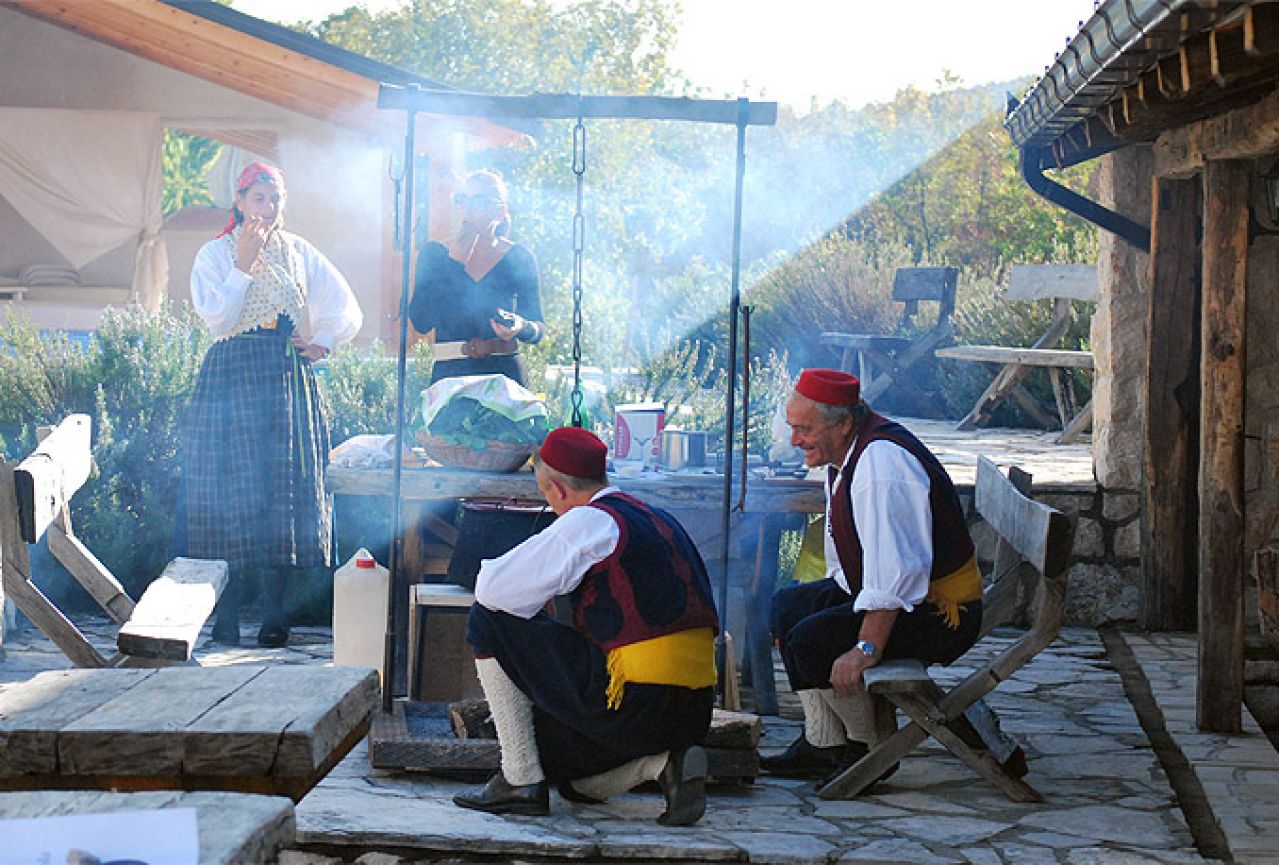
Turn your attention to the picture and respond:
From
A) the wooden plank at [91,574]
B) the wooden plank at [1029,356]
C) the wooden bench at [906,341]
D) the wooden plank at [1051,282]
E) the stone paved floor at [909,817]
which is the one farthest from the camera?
the wooden bench at [906,341]

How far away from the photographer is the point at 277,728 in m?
2.62

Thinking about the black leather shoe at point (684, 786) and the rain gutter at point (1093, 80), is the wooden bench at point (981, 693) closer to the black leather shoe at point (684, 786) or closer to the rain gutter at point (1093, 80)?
the black leather shoe at point (684, 786)

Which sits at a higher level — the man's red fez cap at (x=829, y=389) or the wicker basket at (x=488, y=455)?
the man's red fez cap at (x=829, y=389)

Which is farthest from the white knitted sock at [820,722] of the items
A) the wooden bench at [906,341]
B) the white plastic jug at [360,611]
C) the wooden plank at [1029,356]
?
the wooden bench at [906,341]

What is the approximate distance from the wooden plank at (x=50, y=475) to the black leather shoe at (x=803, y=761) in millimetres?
2400

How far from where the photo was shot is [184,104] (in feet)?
46.8

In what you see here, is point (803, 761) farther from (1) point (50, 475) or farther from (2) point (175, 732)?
(2) point (175, 732)

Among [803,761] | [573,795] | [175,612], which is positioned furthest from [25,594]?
[803,761]

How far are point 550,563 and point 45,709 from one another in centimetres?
200

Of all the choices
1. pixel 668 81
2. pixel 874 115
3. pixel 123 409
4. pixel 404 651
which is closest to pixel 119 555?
pixel 123 409

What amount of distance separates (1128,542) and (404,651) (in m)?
3.53

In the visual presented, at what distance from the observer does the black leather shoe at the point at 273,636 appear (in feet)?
23.8

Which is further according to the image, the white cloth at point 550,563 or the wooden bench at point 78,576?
the wooden bench at point 78,576

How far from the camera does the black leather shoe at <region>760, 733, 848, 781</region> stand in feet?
17.8
